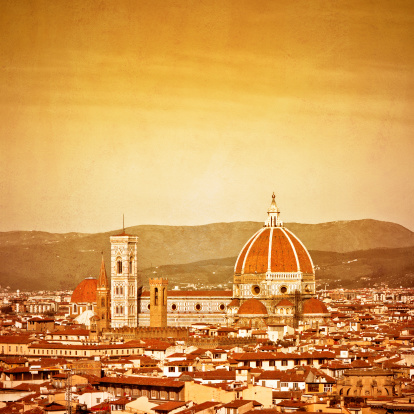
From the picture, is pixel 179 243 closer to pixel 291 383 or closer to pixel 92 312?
pixel 92 312

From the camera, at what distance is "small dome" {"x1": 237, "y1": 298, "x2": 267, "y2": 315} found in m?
59.8

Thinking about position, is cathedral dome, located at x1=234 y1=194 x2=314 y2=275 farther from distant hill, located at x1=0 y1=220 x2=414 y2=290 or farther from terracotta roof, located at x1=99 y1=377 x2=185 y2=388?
distant hill, located at x1=0 y1=220 x2=414 y2=290

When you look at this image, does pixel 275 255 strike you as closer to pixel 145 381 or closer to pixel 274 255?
pixel 274 255

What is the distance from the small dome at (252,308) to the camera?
5981cm

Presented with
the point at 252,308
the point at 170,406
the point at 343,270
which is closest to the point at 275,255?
the point at 252,308

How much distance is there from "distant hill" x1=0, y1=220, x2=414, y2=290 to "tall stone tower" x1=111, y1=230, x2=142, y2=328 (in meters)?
37.4

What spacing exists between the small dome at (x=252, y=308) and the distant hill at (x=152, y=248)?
39494 millimetres

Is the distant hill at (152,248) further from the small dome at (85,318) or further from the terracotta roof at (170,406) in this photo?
the terracotta roof at (170,406)

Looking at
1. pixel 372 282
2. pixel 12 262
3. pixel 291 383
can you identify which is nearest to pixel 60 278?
pixel 12 262

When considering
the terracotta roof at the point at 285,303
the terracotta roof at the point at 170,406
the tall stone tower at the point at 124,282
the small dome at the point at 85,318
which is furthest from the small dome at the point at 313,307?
the terracotta roof at the point at 170,406

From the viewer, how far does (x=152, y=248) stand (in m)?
129

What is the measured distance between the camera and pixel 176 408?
30203 millimetres

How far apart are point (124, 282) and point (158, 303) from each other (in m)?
1.64

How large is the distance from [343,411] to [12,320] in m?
44.2
